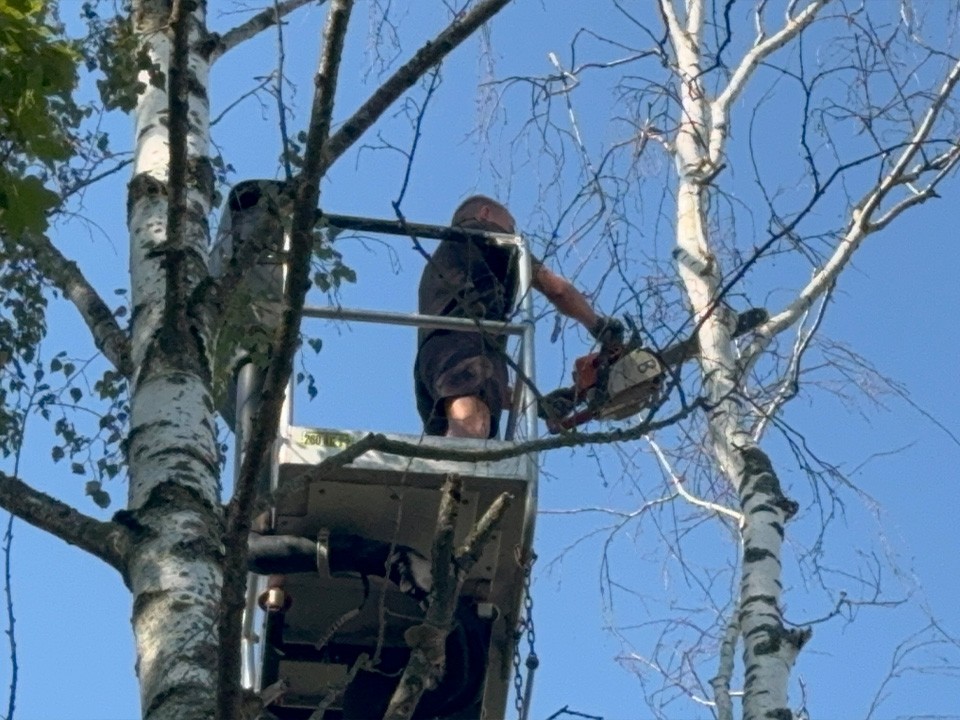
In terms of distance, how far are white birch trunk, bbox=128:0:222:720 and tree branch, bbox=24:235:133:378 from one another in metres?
0.23

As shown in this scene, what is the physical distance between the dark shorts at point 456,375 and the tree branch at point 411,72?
1505 millimetres

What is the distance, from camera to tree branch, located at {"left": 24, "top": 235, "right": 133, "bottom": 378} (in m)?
4.79

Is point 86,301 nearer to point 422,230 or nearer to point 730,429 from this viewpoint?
A: point 422,230

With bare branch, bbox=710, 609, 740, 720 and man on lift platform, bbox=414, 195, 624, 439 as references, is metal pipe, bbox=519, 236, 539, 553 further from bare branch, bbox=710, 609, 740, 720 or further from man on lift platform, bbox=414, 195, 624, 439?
bare branch, bbox=710, 609, 740, 720

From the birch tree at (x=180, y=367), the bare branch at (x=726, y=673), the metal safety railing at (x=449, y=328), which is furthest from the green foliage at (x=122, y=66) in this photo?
the bare branch at (x=726, y=673)

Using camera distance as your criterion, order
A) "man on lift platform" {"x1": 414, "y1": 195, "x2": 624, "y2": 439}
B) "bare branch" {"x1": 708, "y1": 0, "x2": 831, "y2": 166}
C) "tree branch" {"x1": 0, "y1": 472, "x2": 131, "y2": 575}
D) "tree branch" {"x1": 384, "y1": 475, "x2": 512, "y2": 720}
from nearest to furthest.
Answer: "tree branch" {"x1": 0, "y1": 472, "x2": 131, "y2": 575} < "tree branch" {"x1": 384, "y1": 475, "x2": 512, "y2": 720} < "man on lift platform" {"x1": 414, "y1": 195, "x2": 624, "y2": 439} < "bare branch" {"x1": 708, "y1": 0, "x2": 831, "y2": 166}

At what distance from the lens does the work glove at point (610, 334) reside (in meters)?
4.98

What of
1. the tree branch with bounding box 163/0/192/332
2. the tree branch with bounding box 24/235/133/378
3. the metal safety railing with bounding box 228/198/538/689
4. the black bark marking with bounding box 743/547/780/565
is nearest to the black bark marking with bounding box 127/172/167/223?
the tree branch with bounding box 24/235/133/378

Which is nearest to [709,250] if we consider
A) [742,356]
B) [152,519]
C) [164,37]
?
[742,356]

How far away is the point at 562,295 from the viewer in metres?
6.32

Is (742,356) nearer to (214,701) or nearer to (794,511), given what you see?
(794,511)

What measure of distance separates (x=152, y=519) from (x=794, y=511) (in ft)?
9.26

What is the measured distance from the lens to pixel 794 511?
235 inches

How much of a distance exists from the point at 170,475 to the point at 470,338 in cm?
243
